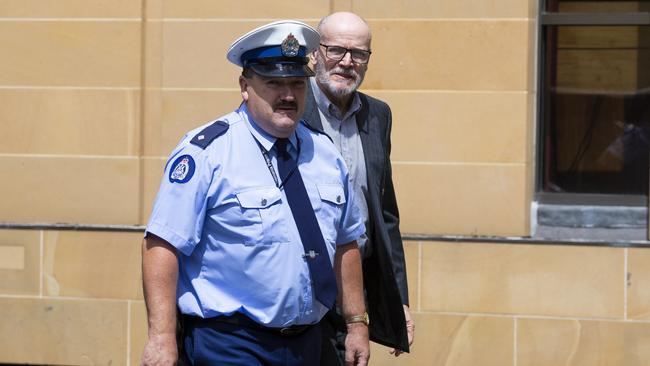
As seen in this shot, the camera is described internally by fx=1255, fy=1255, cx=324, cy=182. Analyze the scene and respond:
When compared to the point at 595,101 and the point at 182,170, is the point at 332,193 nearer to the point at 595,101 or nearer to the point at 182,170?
the point at 182,170

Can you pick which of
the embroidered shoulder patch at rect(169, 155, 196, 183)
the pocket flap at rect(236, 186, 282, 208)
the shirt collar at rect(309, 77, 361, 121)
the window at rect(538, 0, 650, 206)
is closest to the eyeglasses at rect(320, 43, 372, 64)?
the shirt collar at rect(309, 77, 361, 121)

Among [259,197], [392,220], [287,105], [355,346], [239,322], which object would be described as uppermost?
[287,105]

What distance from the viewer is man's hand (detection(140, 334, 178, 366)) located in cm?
392

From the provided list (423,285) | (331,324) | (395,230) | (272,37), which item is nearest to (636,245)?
(423,285)

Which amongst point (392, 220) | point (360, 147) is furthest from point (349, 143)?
point (392, 220)

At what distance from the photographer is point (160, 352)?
393 cm

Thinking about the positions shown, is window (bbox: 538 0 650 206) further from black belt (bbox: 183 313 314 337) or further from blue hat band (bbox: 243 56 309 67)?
black belt (bbox: 183 313 314 337)

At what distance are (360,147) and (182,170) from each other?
1.14m

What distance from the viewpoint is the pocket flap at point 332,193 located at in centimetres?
423

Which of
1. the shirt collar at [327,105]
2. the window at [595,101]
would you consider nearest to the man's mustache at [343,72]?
the shirt collar at [327,105]

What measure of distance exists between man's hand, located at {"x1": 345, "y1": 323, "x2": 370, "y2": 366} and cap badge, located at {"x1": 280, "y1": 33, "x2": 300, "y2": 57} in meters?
1.03

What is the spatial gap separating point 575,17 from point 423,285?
1926mm

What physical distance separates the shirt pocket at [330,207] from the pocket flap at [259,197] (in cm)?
→ 19

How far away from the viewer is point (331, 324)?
4809mm
